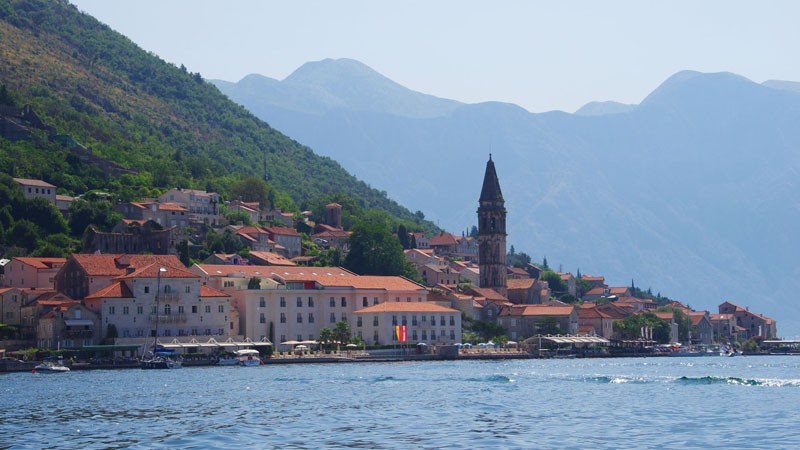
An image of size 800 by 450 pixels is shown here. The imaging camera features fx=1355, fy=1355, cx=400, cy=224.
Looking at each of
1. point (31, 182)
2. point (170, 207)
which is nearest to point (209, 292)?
point (31, 182)

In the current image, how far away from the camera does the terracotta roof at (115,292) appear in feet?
355

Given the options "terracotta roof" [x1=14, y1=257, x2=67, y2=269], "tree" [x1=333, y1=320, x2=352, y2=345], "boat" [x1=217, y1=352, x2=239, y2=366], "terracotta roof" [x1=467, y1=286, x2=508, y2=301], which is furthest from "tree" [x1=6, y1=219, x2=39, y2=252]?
"terracotta roof" [x1=467, y1=286, x2=508, y2=301]

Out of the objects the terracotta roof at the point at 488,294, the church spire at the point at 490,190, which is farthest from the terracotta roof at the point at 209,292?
the church spire at the point at 490,190

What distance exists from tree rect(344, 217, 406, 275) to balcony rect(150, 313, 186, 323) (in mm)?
41942

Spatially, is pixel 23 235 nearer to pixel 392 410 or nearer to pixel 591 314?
pixel 591 314

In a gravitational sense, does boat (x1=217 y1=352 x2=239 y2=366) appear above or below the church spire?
below

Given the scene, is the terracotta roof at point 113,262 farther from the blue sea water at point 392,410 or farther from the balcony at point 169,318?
the blue sea water at point 392,410

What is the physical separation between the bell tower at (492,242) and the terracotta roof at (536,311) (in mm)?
14742

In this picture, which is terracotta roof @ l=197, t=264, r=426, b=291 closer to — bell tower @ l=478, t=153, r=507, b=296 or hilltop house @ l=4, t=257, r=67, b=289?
hilltop house @ l=4, t=257, r=67, b=289

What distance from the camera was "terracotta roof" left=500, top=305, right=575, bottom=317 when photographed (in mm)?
153250

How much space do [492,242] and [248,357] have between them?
6539 cm

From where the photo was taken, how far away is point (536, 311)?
15412cm

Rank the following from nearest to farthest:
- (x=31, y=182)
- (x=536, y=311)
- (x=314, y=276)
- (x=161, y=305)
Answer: (x=161, y=305) < (x=314, y=276) < (x=31, y=182) < (x=536, y=311)

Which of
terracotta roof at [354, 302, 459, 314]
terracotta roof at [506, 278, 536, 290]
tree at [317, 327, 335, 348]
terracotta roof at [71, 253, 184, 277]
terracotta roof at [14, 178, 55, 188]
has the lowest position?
tree at [317, 327, 335, 348]
